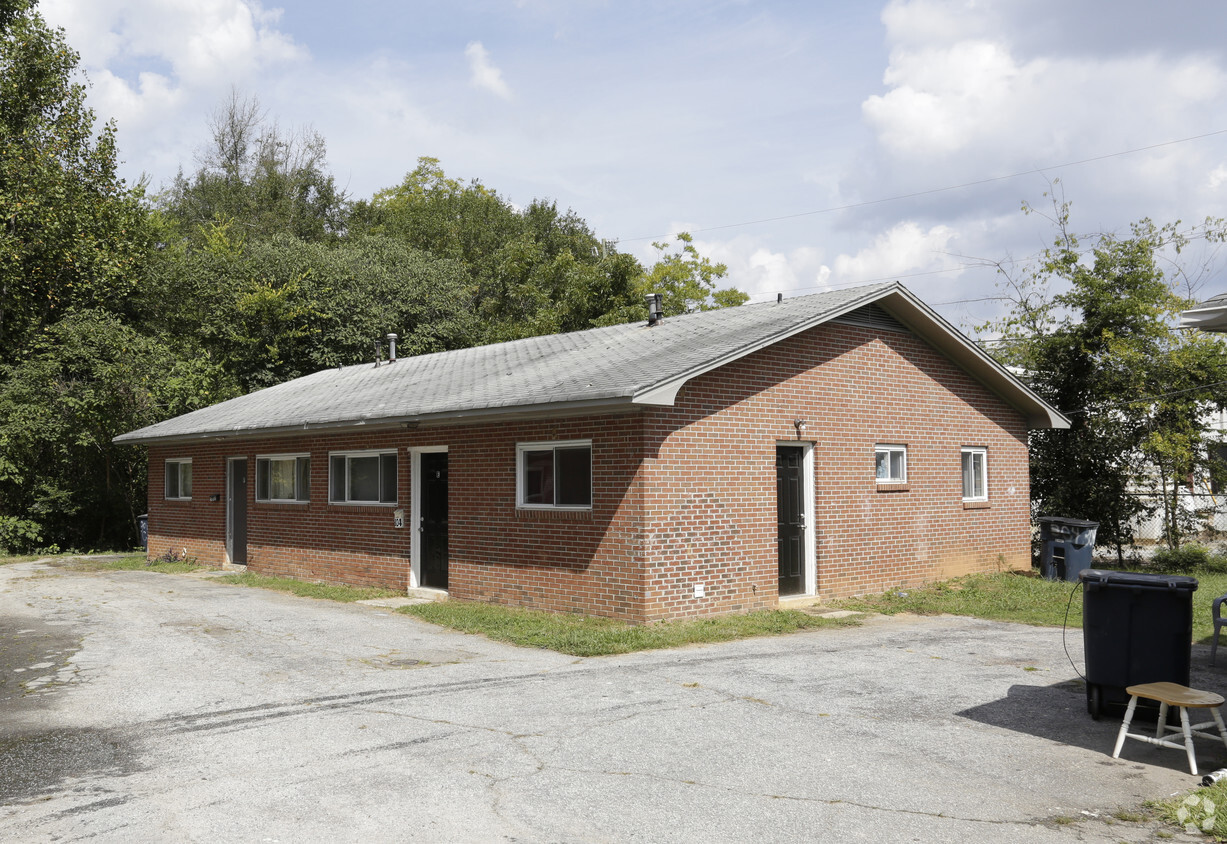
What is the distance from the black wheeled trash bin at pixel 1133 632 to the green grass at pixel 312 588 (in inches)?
416

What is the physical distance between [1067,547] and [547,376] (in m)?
9.51

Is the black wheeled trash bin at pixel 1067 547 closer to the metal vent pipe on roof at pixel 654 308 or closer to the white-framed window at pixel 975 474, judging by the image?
the white-framed window at pixel 975 474

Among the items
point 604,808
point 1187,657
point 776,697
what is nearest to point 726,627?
point 776,697

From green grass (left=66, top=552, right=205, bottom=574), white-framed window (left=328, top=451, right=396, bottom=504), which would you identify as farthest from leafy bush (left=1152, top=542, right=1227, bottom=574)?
green grass (left=66, top=552, right=205, bottom=574)

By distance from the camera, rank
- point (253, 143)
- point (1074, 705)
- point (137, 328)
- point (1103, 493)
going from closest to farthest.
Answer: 1. point (1074, 705)
2. point (1103, 493)
3. point (137, 328)
4. point (253, 143)

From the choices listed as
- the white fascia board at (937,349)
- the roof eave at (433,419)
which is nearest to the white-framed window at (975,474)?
the white fascia board at (937,349)

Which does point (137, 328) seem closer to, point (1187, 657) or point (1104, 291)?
point (1104, 291)

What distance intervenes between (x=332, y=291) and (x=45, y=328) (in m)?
8.90

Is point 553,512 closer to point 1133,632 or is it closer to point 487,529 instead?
Result: point 487,529

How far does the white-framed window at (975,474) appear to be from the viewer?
16953mm

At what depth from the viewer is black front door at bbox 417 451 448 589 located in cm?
1480

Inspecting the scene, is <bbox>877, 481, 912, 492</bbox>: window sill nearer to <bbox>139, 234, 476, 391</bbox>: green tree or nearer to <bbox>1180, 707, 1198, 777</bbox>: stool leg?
<bbox>1180, 707, 1198, 777</bbox>: stool leg

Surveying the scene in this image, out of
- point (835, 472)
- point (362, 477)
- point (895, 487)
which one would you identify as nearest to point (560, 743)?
point (835, 472)

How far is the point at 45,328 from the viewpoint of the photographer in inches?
A: 1082
